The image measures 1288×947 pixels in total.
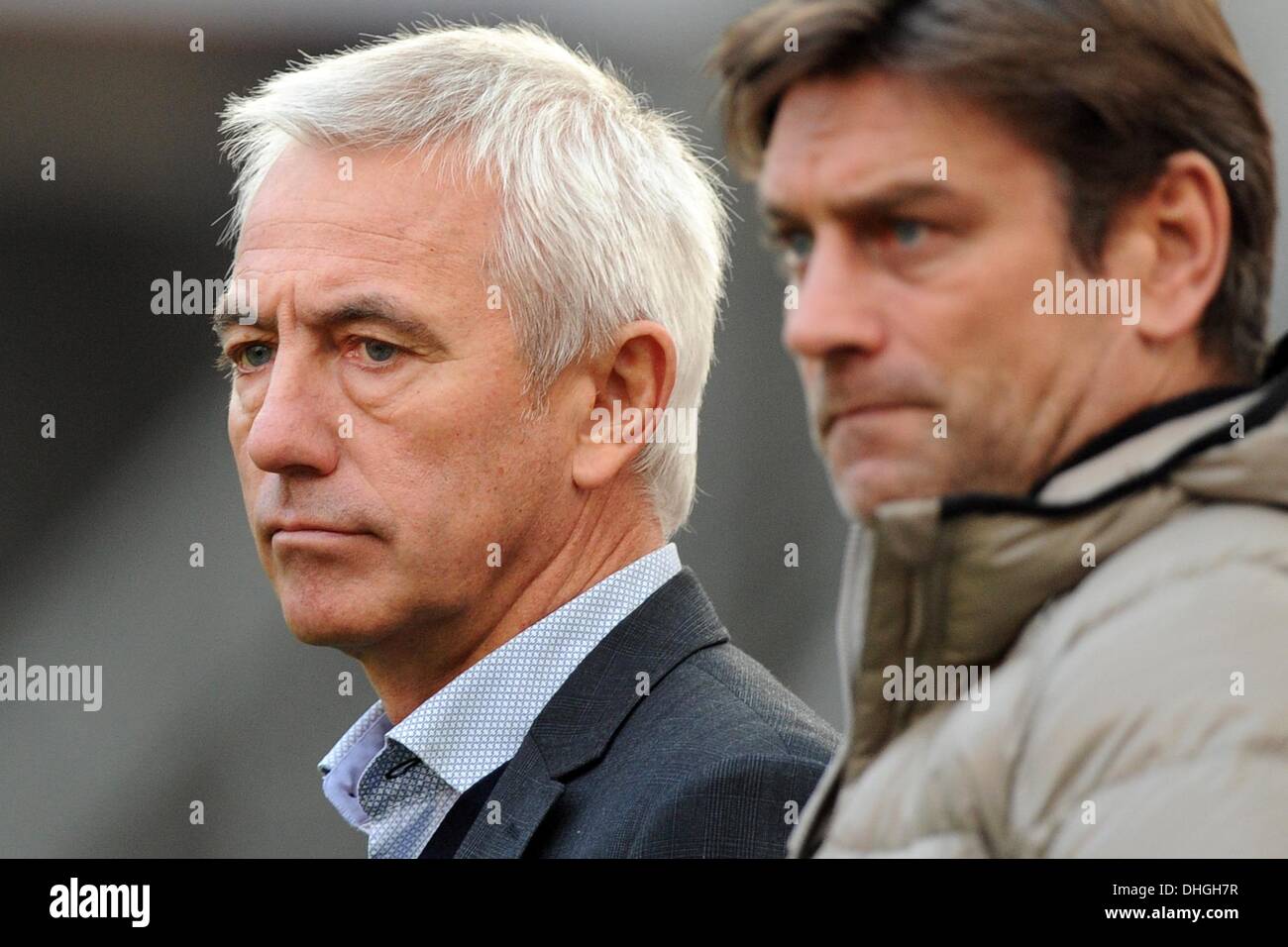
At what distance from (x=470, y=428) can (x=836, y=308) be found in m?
0.80

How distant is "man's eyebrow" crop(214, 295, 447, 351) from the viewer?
7.30 ft

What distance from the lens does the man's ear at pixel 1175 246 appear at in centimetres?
148

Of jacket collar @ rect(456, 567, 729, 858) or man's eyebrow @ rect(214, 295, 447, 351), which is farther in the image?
man's eyebrow @ rect(214, 295, 447, 351)

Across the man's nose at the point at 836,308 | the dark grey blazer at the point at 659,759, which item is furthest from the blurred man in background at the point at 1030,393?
the dark grey blazer at the point at 659,759

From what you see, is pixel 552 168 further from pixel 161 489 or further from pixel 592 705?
pixel 161 489

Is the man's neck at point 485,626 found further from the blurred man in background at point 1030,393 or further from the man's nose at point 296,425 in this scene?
the blurred man in background at point 1030,393

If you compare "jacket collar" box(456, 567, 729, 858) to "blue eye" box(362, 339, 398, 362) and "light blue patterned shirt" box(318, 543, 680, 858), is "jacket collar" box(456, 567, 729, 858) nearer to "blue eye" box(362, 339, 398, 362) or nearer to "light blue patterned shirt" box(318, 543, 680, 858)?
"light blue patterned shirt" box(318, 543, 680, 858)

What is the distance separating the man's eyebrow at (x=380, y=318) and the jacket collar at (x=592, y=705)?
448 mm

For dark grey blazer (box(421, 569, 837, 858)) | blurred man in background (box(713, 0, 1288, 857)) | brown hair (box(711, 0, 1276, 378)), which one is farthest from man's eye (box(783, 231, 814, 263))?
dark grey blazer (box(421, 569, 837, 858))

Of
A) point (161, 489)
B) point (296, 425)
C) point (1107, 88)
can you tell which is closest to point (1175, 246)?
point (1107, 88)

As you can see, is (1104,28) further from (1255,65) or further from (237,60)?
(237,60)

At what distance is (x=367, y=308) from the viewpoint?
2230 millimetres

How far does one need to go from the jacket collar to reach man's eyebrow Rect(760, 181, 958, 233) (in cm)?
75

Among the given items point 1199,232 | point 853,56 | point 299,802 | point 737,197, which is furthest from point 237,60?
point 1199,232
